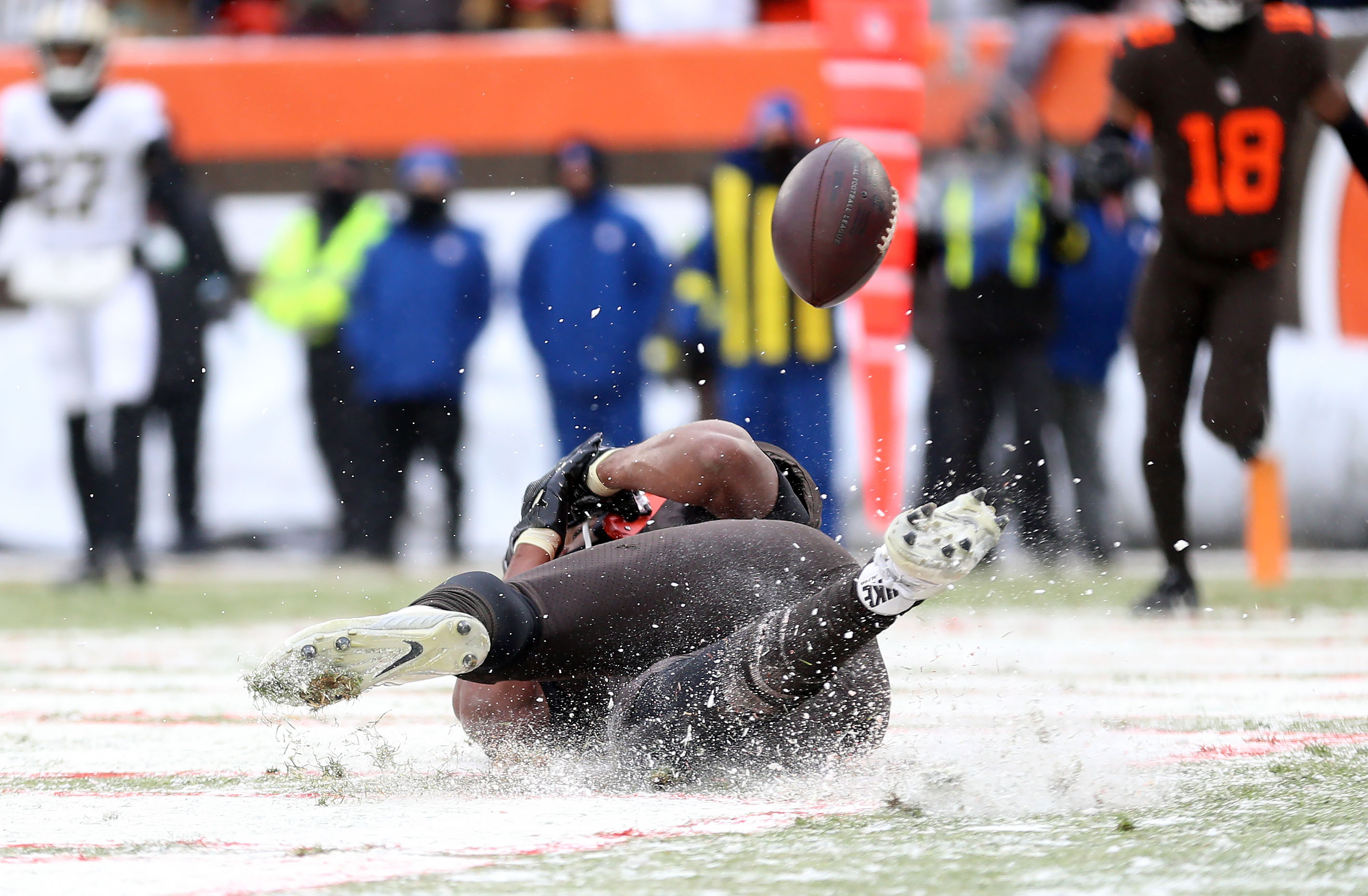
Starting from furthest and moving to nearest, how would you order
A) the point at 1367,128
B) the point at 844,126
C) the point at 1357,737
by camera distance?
the point at 844,126
the point at 1367,128
the point at 1357,737

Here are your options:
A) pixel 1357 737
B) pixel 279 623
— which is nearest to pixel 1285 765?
pixel 1357 737

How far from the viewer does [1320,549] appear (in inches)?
323

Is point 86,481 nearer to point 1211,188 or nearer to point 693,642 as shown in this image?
point 1211,188

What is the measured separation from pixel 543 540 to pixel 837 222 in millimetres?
906

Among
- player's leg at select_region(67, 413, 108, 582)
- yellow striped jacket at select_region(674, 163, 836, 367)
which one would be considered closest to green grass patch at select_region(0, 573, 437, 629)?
player's leg at select_region(67, 413, 108, 582)

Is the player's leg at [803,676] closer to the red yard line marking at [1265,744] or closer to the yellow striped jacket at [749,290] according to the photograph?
the red yard line marking at [1265,744]

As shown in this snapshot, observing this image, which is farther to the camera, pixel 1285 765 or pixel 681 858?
pixel 1285 765

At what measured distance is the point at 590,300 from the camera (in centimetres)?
812

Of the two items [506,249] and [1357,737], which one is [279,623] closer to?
[506,249]

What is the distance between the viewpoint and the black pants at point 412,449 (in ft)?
27.6

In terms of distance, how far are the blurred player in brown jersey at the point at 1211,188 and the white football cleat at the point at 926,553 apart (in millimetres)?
3495

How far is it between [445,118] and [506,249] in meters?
0.73

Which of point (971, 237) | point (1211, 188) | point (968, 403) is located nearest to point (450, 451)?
point (968, 403)

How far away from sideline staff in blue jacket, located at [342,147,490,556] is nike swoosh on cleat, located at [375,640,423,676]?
19.0 ft
